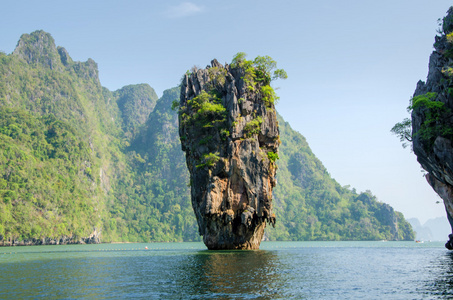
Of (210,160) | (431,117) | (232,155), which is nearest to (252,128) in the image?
(232,155)

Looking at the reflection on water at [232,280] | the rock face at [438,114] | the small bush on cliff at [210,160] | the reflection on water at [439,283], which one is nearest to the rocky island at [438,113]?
the rock face at [438,114]

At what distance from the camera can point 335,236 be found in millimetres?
193875

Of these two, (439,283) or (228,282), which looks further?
(228,282)

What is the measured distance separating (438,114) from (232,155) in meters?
25.3

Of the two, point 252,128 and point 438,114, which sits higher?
point 252,128

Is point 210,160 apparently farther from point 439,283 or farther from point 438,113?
point 439,283

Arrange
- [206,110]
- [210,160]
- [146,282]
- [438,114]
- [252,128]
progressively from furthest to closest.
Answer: [206,110] < [252,128] < [210,160] < [438,114] < [146,282]

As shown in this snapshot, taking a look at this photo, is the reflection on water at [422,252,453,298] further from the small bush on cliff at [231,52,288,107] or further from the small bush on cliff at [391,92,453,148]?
the small bush on cliff at [231,52,288,107]

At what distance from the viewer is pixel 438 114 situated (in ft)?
123

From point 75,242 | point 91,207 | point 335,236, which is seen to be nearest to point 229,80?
point 75,242

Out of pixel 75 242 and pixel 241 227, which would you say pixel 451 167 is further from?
pixel 75 242

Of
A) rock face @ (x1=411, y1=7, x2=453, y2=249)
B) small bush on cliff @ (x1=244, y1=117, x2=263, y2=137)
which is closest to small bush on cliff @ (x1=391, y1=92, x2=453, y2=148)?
rock face @ (x1=411, y1=7, x2=453, y2=249)

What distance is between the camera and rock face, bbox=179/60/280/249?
178 ft

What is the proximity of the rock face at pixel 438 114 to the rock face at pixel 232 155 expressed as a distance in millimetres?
20137
